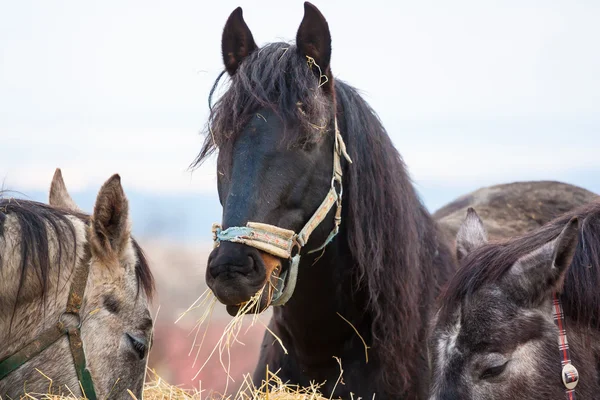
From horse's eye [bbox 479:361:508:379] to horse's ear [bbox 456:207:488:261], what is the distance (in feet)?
2.60

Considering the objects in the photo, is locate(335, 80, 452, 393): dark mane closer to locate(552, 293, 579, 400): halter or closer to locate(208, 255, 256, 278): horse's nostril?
locate(208, 255, 256, 278): horse's nostril

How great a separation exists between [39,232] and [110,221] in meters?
0.33

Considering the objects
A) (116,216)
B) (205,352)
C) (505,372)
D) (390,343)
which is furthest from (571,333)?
(205,352)

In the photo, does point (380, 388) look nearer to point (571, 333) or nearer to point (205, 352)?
point (571, 333)

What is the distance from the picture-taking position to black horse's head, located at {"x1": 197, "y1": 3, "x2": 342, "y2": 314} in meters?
3.34

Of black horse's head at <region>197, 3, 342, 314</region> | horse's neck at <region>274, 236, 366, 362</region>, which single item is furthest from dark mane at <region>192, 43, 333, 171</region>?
horse's neck at <region>274, 236, 366, 362</region>

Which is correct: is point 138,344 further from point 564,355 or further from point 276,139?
point 564,355

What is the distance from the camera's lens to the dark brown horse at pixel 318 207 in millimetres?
3459

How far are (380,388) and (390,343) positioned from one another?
0.81ft

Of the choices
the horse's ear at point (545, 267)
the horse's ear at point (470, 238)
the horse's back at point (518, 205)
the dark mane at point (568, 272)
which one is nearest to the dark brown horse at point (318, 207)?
the horse's ear at point (470, 238)

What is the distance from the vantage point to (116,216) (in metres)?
3.28

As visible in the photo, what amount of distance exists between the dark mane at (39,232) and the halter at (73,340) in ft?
0.39

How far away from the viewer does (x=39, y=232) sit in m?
3.11

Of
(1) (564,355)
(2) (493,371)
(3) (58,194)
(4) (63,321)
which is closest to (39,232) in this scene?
(4) (63,321)
